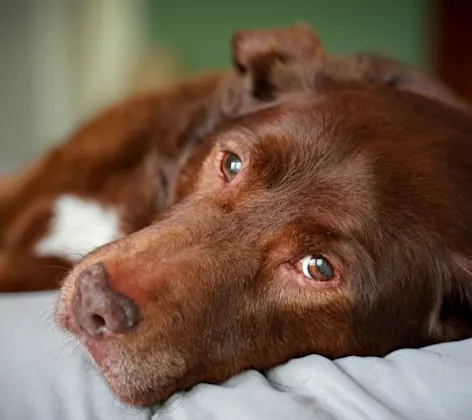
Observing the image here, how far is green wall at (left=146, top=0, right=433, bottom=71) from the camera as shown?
20.1 ft

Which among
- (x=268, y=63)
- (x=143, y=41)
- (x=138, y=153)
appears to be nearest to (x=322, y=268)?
(x=268, y=63)

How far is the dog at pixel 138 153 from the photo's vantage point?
210 cm

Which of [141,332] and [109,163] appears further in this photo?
[109,163]

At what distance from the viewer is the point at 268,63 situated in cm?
213

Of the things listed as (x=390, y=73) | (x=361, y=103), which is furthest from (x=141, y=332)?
(x=390, y=73)

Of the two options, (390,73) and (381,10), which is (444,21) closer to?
(381,10)

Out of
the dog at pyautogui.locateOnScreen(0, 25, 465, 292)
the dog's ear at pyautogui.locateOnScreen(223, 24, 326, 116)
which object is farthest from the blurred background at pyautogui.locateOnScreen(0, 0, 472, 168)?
the dog's ear at pyautogui.locateOnScreen(223, 24, 326, 116)

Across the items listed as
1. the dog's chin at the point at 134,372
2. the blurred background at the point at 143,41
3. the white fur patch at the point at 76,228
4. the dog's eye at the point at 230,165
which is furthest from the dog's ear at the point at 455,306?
the blurred background at the point at 143,41

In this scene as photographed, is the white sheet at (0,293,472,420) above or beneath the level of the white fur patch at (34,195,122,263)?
above

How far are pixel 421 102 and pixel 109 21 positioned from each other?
4623 millimetres

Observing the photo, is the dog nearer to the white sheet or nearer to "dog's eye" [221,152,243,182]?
"dog's eye" [221,152,243,182]

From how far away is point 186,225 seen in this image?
5.14 ft

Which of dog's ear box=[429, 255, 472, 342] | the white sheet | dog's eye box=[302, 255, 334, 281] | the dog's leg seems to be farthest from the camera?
the dog's leg

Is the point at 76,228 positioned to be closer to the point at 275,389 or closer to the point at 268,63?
the point at 268,63
